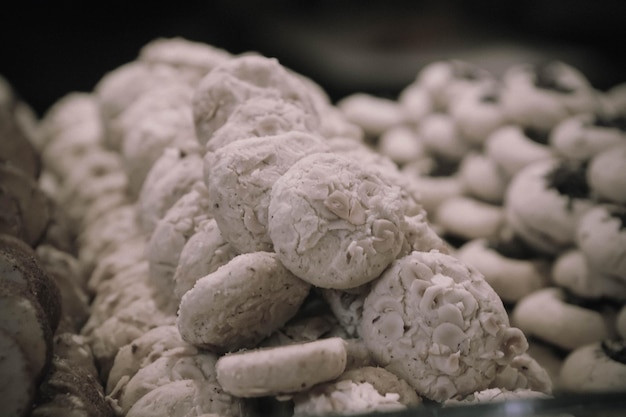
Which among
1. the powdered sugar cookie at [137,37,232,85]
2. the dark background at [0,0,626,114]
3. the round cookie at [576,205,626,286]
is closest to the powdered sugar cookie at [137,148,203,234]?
the powdered sugar cookie at [137,37,232,85]

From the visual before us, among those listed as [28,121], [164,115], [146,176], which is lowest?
[28,121]

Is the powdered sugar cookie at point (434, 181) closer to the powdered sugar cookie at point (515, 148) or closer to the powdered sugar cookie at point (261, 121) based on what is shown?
the powdered sugar cookie at point (515, 148)

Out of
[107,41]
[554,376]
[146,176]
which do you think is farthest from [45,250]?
[107,41]

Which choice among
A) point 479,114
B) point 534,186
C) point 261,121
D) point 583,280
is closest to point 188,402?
point 261,121

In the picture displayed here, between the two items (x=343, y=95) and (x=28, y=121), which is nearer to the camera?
(x=28, y=121)

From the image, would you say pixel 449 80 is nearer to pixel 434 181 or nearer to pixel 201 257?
pixel 434 181

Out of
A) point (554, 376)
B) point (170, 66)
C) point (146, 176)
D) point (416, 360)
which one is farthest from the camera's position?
point (170, 66)

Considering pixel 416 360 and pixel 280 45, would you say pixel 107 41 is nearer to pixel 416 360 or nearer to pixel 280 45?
pixel 280 45

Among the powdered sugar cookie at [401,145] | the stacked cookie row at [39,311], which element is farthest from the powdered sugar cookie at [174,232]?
the powdered sugar cookie at [401,145]
